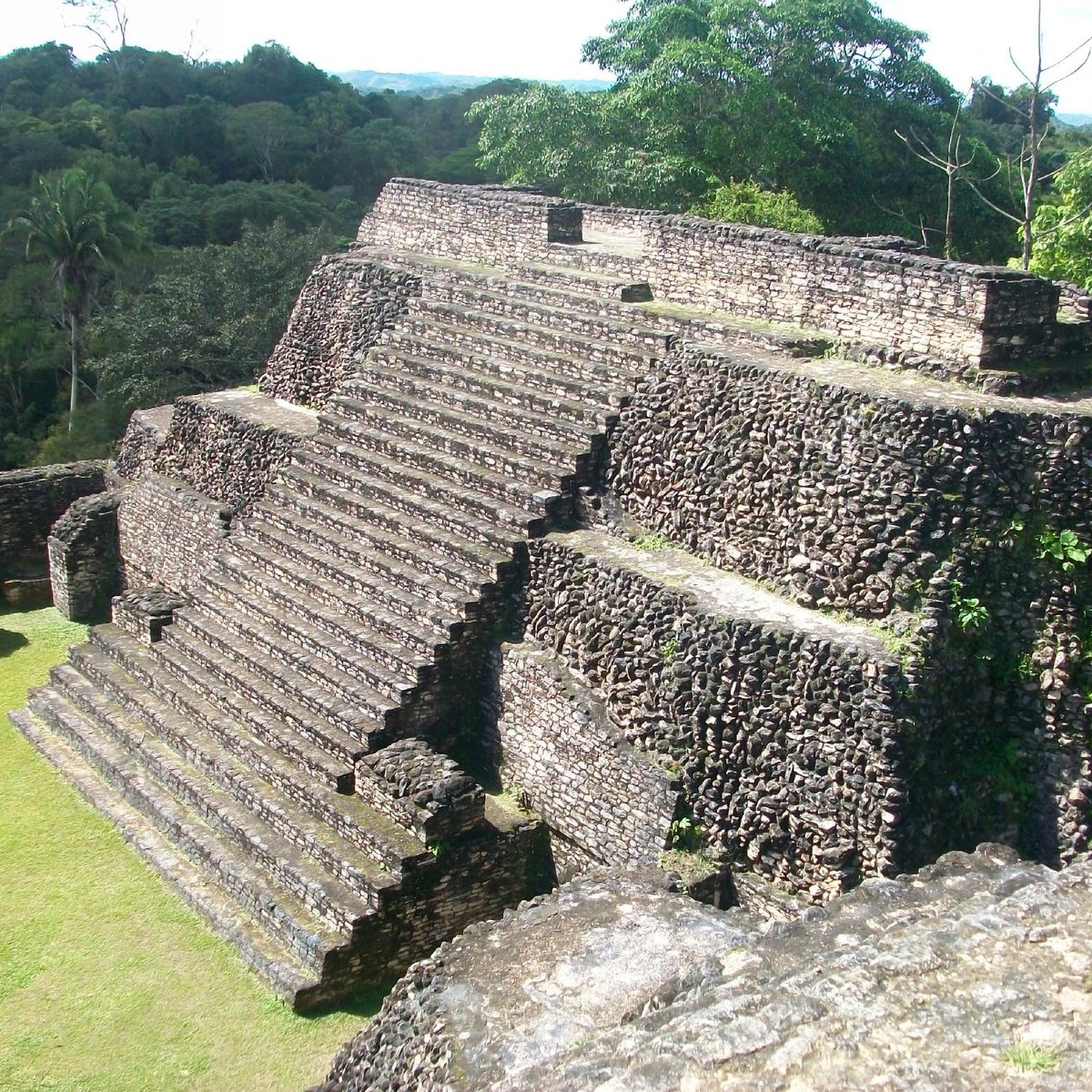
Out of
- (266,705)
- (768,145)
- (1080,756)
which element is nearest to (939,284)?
(1080,756)

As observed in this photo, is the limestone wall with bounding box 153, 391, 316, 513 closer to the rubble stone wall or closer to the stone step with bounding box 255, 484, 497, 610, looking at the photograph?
the stone step with bounding box 255, 484, 497, 610

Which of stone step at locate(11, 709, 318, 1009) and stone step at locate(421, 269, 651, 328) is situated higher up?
stone step at locate(421, 269, 651, 328)

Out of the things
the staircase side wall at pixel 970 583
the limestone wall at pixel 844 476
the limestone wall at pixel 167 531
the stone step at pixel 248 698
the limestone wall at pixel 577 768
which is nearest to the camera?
the staircase side wall at pixel 970 583

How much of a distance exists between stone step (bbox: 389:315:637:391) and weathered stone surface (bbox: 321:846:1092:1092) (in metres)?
4.37

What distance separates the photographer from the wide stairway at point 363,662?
9.21 metres

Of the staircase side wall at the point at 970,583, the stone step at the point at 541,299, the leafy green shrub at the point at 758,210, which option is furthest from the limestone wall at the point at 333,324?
the staircase side wall at the point at 970,583

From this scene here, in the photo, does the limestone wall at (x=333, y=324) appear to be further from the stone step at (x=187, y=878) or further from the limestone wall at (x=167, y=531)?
the stone step at (x=187, y=878)

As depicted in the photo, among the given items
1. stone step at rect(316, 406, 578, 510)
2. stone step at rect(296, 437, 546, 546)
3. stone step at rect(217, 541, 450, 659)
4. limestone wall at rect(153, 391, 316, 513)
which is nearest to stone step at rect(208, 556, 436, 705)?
stone step at rect(217, 541, 450, 659)

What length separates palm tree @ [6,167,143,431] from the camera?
25.1m

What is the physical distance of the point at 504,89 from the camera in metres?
58.7

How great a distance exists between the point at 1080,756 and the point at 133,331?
18359 mm

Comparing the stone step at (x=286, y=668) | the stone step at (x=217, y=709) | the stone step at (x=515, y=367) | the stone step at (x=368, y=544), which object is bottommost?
the stone step at (x=217, y=709)

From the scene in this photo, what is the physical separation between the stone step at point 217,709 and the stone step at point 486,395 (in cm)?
297

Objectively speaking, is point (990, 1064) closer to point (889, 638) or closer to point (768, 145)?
point (889, 638)
